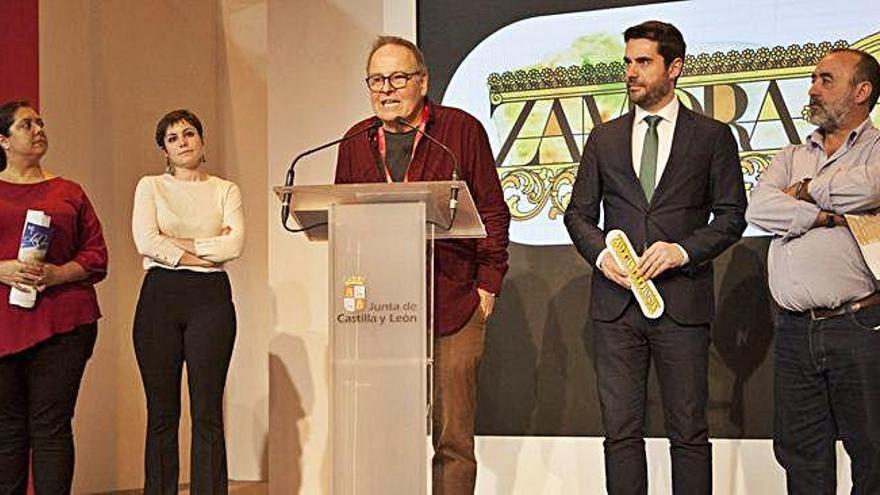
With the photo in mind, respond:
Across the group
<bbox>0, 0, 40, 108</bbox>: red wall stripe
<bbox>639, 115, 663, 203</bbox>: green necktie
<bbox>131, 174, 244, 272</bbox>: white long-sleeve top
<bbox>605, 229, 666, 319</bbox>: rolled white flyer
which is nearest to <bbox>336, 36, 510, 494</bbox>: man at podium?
<bbox>605, 229, 666, 319</bbox>: rolled white flyer

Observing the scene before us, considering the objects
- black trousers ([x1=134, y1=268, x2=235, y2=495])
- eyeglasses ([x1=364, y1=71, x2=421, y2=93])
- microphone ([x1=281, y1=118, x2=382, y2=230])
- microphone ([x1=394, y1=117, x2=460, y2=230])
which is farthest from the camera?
black trousers ([x1=134, y1=268, x2=235, y2=495])

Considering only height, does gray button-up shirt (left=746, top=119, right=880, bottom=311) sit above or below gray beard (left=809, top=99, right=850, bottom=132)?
below

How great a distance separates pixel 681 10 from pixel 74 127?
2.96m

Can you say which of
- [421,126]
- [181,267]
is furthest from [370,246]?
[181,267]

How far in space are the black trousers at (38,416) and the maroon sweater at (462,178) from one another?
129 centimetres

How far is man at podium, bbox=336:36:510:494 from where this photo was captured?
3.68m

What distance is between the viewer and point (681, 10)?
499 cm

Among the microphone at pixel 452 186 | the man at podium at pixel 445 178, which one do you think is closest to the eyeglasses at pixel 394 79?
the man at podium at pixel 445 178

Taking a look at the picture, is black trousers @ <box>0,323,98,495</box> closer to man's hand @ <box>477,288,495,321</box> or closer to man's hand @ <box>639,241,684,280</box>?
man's hand @ <box>477,288,495,321</box>

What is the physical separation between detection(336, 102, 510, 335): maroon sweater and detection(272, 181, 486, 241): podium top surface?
0.66 feet

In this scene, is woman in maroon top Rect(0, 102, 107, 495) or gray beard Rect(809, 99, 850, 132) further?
woman in maroon top Rect(0, 102, 107, 495)

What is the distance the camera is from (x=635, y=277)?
3.77 metres

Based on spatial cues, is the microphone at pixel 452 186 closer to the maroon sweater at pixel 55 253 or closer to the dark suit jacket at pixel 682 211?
the dark suit jacket at pixel 682 211

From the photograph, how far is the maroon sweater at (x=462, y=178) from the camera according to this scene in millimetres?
3721
